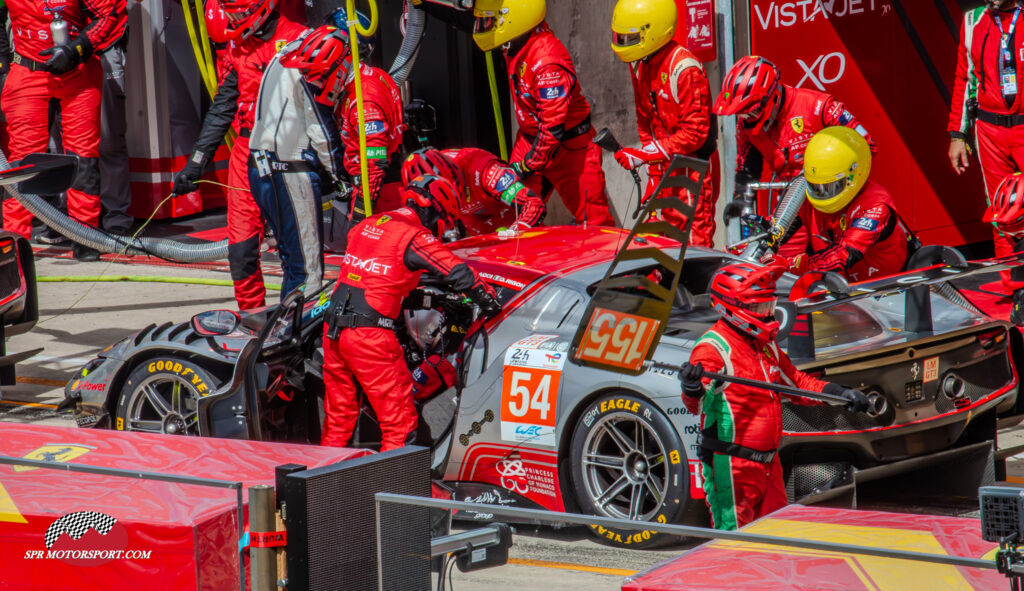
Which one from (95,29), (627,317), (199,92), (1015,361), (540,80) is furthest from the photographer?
(199,92)

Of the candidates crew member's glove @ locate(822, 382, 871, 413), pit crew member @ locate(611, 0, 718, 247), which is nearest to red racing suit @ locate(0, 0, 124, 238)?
pit crew member @ locate(611, 0, 718, 247)

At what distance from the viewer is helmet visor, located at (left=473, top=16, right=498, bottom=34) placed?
9938 mm

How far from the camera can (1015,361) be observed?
6.43m

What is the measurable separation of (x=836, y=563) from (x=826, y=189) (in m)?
5.71

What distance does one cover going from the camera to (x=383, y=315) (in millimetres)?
6680

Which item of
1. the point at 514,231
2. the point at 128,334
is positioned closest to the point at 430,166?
the point at 514,231

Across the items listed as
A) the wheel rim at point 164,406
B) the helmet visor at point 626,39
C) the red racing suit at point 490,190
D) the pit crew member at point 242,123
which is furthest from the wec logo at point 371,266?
the helmet visor at point 626,39

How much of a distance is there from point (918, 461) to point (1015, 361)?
85 centimetres

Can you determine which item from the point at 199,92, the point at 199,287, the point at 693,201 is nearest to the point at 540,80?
the point at 199,287

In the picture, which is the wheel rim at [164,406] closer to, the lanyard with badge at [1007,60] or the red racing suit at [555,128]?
the red racing suit at [555,128]

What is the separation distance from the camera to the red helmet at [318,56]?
9.05 meters

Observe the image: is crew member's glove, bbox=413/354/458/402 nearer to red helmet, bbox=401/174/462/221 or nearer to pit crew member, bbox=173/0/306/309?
red helmet, bbox=401/174/462/221

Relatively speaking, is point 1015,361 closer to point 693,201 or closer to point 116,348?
point 693,201

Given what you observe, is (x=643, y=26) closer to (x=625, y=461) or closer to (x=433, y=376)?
(x=433, y=376)
